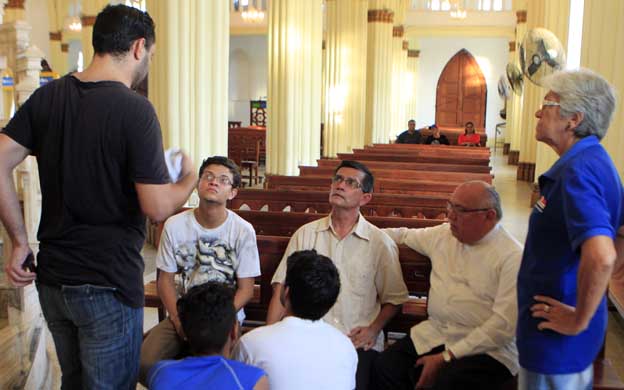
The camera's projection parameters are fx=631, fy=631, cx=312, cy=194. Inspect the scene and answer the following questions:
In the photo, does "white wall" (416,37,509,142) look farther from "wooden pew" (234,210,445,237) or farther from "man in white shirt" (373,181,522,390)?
"man in white shirt" (373,181,522,390)

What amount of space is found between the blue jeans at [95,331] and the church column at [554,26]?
33.2 ft

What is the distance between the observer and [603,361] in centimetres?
284

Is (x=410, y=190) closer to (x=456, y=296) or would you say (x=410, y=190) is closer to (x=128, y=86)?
(x=456, y=296)

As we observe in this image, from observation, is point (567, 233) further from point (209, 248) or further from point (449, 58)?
point (449, 58)

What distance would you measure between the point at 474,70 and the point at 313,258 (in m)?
30.9

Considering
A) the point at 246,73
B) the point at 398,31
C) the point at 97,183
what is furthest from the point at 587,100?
the point at 246,73

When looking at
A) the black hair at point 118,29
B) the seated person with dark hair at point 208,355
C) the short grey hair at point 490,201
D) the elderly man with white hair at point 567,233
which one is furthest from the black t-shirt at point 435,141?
the black hair at point 118,29

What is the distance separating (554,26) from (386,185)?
257 inches

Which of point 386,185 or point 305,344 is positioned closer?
point 305,344

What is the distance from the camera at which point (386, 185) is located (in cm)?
720

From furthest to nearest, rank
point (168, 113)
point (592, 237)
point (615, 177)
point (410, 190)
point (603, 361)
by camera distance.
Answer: point (410, 190) → point (168, 113) → point (603, 361) → point (615, 177) → point (592, 237)

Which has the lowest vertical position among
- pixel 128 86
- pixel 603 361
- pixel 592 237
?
pixel 603 361

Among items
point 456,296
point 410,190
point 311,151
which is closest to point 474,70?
point 311,151

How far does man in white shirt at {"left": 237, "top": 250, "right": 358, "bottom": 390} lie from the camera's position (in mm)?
2139
